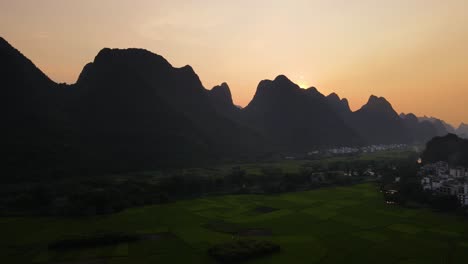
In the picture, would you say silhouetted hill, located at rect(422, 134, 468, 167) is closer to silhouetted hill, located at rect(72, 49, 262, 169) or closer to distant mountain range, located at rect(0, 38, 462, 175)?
distant mountain range, located at rect(0, 38, 462, 175)

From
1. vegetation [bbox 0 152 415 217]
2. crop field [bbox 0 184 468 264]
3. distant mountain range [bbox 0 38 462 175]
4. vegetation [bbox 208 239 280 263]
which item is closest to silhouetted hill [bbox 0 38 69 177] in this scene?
distant mountain range [bbox 0 38 462 175]

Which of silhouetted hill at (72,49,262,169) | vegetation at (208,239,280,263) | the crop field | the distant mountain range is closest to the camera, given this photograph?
vegetation at (208,239,280,263)

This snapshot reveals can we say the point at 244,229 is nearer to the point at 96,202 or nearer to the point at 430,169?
the point at 96,202

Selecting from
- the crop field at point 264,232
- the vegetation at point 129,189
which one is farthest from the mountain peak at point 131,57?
the crop field at point 264,232

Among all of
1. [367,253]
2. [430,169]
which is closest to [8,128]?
[367,253]

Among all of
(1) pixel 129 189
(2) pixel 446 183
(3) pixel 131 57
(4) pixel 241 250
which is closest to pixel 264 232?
(4) pixel 241 250
